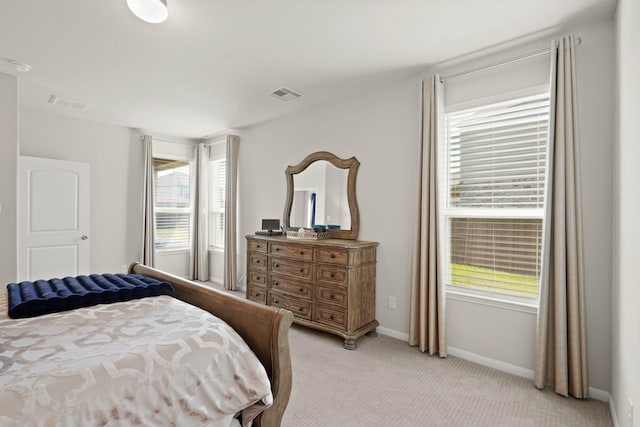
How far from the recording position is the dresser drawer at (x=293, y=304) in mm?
3279

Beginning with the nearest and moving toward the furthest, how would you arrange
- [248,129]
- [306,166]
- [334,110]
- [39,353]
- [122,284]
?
[39,353] → [122,284] → [334,110] → [306,166] → [248,129]

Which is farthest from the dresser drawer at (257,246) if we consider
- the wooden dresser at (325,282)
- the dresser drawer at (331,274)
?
the dresser drawer at (331,274)

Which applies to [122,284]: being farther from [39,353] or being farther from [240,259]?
[240,259]

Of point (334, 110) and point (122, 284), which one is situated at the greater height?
point (334, 110)

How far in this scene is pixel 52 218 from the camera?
4082 millimetres

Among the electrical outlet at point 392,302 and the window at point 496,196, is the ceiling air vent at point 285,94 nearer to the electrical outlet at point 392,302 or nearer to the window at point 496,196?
the window at point 496,196

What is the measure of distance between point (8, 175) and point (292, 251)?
2.82 metres

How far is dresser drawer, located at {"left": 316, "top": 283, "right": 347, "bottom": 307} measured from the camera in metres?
3.01

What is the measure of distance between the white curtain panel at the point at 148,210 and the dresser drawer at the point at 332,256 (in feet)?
10.5

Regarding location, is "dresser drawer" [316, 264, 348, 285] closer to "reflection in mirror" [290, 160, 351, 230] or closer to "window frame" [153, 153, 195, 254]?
"reflection in mirror" [290, 160, 351, 230]

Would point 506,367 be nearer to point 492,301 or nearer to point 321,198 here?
point 492,301

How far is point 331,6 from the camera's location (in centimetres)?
206

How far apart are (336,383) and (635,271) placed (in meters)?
1.87

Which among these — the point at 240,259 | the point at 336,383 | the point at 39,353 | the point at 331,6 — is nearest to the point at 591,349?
the point at 336,383
